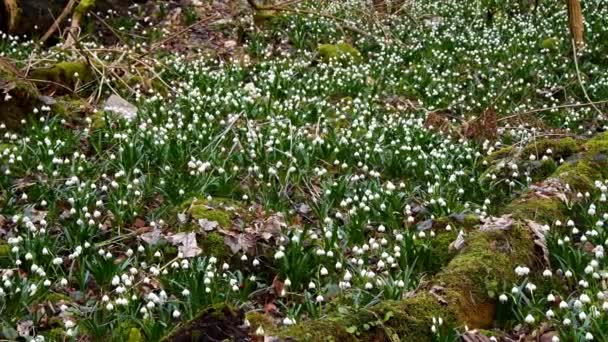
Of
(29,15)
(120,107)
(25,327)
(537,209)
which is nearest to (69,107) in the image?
(120,107)

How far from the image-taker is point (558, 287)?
408 cm

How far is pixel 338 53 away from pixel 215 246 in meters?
7.13

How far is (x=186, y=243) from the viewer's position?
15.4ft

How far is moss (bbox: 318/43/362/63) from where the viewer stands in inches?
444

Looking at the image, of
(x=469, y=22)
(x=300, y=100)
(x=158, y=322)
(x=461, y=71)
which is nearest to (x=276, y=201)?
(x=158, y=322)

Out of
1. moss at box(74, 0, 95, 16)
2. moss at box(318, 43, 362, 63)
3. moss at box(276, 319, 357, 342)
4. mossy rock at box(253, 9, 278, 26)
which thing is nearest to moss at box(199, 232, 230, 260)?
moss at box(276, 319, 357, 342)

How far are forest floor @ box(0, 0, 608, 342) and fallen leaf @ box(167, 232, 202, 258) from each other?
15mm

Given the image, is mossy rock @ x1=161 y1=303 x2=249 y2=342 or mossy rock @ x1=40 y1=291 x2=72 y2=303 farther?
mossy rock @ x1=40 y1=291 x2=72 y2=303

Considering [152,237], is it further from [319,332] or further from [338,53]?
[338,53]

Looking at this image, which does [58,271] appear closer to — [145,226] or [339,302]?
[145,226]

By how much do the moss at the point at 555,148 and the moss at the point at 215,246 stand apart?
3.30 m

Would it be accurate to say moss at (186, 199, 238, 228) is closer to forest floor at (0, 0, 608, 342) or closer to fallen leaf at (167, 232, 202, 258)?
forest floor at (0, 0, 608, 342)

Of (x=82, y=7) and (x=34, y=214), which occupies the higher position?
(x=82, y=7)

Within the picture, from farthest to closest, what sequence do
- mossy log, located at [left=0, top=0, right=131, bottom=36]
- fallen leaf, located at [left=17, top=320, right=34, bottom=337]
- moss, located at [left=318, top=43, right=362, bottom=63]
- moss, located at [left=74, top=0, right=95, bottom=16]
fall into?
moss, located at [left=74, top=0, right=95, bottom=16] < moss, located at [left=318, top=43, right=362, bottom=63] < mossy log, located at [left=0, top=0, right=131, bottom=36] < fallen leaf, located at [left=17, top=320, right=34, bottom=337]
